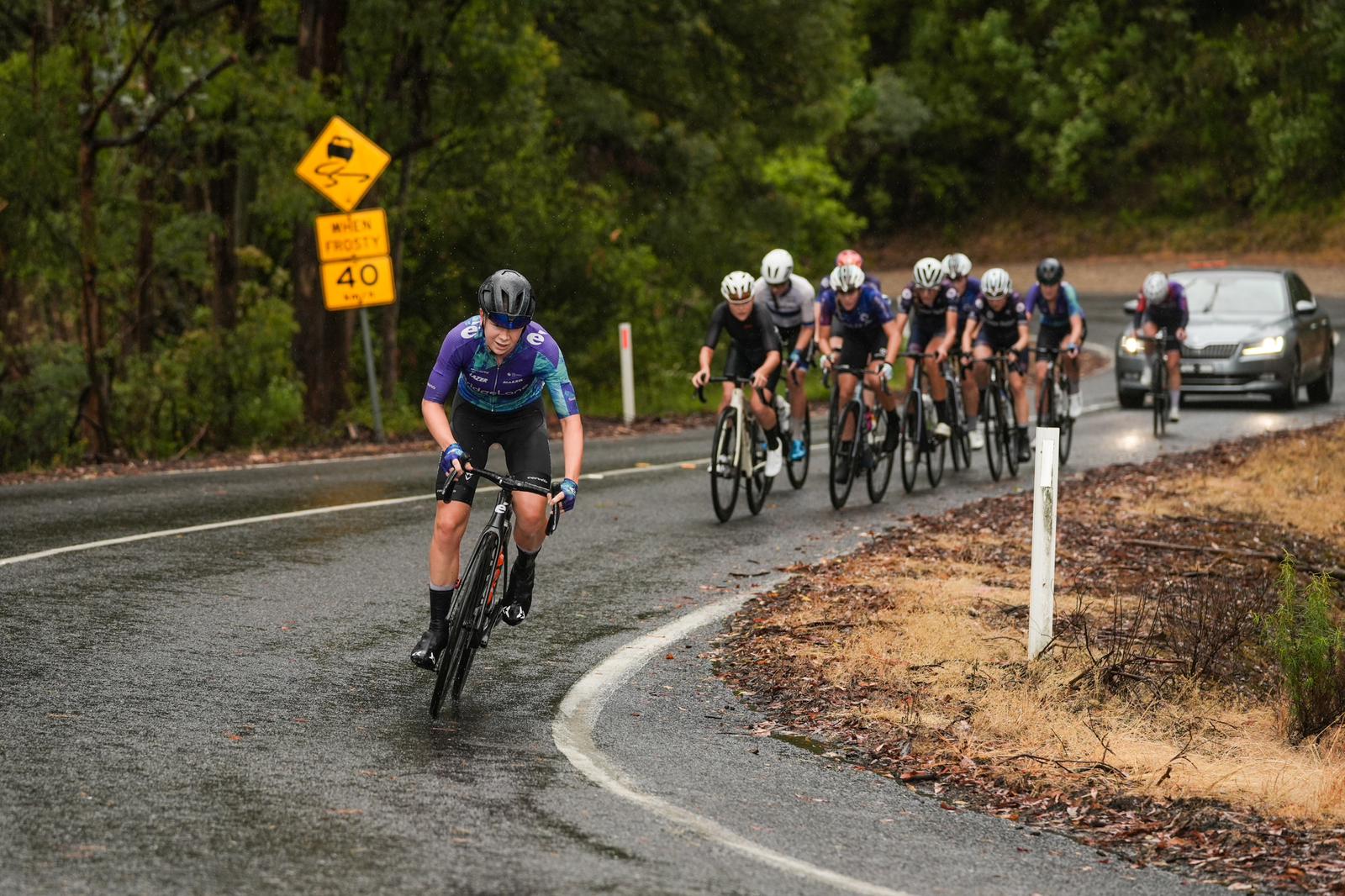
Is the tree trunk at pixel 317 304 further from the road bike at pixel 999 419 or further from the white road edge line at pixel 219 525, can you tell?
the road bike at pixel 999 419

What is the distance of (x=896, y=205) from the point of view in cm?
6569

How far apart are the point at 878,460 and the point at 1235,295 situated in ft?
38.2

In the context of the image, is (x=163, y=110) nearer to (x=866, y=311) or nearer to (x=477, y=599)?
(x=866, y=311)

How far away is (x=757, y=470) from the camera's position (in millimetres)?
13719

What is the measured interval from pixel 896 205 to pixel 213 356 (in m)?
47.3

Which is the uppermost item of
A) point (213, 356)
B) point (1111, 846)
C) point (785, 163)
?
point (785, 163)

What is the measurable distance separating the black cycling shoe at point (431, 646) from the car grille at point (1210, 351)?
1745 cm

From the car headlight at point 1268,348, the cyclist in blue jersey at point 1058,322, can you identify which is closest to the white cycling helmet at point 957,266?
the cyclist in blue jersey at point 1058,322

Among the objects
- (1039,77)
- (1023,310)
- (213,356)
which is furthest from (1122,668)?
(1039,77)

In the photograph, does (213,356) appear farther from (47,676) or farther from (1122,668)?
(1122,668)

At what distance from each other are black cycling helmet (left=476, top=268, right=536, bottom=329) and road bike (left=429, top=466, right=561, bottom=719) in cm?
65

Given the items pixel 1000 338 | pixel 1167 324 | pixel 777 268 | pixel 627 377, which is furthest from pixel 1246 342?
pixel 777 268

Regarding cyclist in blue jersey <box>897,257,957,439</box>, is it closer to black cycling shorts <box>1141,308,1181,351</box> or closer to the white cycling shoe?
the white cycling shoe

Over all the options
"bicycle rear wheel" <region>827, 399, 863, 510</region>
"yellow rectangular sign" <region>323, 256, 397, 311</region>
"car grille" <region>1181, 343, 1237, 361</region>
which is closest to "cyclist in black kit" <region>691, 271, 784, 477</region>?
"bicycle rear wheel" <region>827, 399, 863, 510</region>
